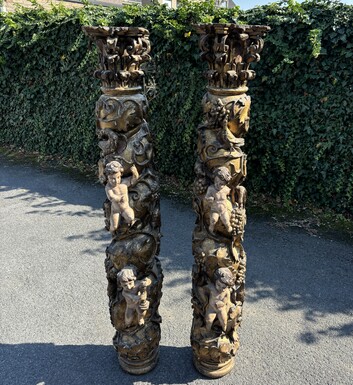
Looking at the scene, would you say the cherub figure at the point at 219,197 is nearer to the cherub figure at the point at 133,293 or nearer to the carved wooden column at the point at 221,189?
the carved wooden column at the point at 221,189

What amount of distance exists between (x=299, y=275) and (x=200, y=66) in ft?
11.3

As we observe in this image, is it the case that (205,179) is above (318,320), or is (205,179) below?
above

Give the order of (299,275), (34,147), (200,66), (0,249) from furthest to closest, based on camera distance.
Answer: (34,147) < (200,66) < (0,249) < (299,275)

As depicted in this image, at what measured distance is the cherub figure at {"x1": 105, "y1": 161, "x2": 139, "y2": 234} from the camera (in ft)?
7.09

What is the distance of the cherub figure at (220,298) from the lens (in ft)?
7.64

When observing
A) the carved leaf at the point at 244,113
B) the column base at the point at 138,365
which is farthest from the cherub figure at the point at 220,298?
the carved leaf at the point at 244,113

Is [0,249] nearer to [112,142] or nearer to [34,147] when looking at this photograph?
[112,142]

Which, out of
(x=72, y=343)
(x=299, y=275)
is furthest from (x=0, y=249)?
(x=299, y=275)

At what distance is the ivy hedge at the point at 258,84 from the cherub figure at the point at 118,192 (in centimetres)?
250

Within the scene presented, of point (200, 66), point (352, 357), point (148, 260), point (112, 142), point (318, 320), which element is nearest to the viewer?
point (112, 142)

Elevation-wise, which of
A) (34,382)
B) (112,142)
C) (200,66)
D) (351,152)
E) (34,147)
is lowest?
(34,382)

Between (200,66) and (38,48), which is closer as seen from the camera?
(200,66)

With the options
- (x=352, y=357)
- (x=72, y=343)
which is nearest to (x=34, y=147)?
(x=72, y=343)

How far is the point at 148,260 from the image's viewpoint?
2.47 m
